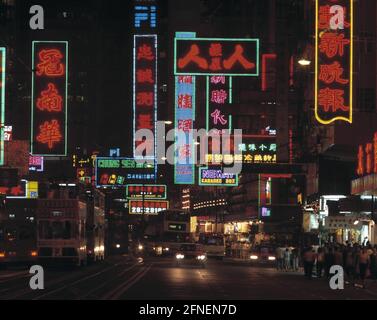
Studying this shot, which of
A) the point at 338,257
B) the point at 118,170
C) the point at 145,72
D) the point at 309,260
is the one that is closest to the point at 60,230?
the point at 309,260

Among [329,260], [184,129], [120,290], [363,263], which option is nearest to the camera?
[120,290]

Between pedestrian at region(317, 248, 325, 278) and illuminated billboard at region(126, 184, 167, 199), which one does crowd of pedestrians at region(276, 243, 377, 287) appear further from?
illuminated billboard at region(126, 184, 167, 199)

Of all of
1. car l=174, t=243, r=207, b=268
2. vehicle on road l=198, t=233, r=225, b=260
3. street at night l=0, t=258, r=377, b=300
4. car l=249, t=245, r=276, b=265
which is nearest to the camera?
street at night l=0, t=258, r=377, b=300

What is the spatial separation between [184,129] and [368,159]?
31.1 m

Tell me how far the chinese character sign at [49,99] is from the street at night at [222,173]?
0.07 metres

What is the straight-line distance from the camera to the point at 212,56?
108 ft

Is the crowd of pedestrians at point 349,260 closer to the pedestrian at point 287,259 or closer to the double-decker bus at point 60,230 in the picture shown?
the pedestrian at point 287,259

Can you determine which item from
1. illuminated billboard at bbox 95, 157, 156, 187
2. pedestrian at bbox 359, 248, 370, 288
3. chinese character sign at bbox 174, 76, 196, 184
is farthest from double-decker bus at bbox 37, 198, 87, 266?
illuminated billboard at bbox 95, 157, 156, 187

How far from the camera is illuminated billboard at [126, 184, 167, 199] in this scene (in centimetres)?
9350

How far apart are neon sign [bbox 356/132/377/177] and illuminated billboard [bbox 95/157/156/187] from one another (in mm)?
32503

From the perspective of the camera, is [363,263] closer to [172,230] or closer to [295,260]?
[295,260]

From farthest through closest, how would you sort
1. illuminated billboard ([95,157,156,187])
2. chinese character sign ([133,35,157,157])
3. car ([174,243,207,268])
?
1. illuminated billboard ([95,157,156,187])
2. chinese character sign ([133,35,157,157])
3. car ([174,243,207,268])

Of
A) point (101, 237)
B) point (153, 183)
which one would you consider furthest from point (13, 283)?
point (153, 183)

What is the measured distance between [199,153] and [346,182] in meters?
10.6
